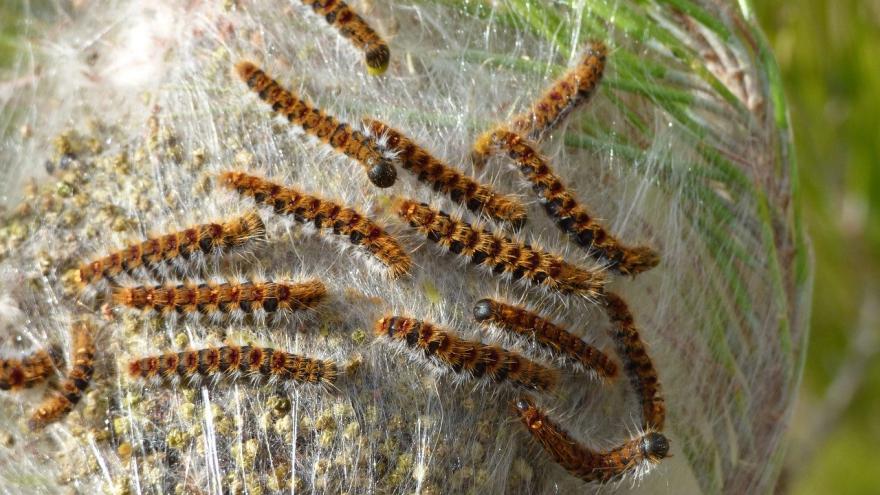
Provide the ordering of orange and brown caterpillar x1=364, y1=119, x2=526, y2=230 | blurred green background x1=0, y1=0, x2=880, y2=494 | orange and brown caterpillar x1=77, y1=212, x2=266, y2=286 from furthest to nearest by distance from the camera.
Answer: blurred green background x1=0, y1=0, x2=880, y2=494 → orange and brown caterpillar x1=364, y1=119, x2=526, y2=230 → orange and brown caterpillar x1=77, y1=212, x2=266, y2=286

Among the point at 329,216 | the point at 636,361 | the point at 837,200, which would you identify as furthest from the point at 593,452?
the point at 837,200

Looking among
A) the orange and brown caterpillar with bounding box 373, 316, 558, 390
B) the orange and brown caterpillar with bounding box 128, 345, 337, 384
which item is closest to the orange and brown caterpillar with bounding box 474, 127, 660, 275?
the orange and brown caterpillar with bounding box 373, 316, 558, 390

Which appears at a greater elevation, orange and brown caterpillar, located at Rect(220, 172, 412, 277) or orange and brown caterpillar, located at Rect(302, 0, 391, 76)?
orange and brown caterpillar, located at Rect(302, 0, 391, 76)

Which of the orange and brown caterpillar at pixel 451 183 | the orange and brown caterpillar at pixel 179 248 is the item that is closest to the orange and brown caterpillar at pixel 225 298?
the orange and brown caterpillar at pixel 179 248

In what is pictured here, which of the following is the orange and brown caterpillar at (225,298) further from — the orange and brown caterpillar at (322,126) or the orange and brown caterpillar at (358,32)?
the orange and brown caterpillar at (358,32)

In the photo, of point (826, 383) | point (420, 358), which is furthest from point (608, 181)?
point (826, 383)

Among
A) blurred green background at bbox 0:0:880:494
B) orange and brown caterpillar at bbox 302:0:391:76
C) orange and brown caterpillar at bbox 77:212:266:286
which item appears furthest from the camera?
Result: blurred green background at bbox 0:0:880:494

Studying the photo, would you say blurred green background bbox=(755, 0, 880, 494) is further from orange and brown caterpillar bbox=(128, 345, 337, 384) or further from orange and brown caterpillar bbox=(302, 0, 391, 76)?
orange and brown caterpillar bbox=(128, 345, 337, 384)
